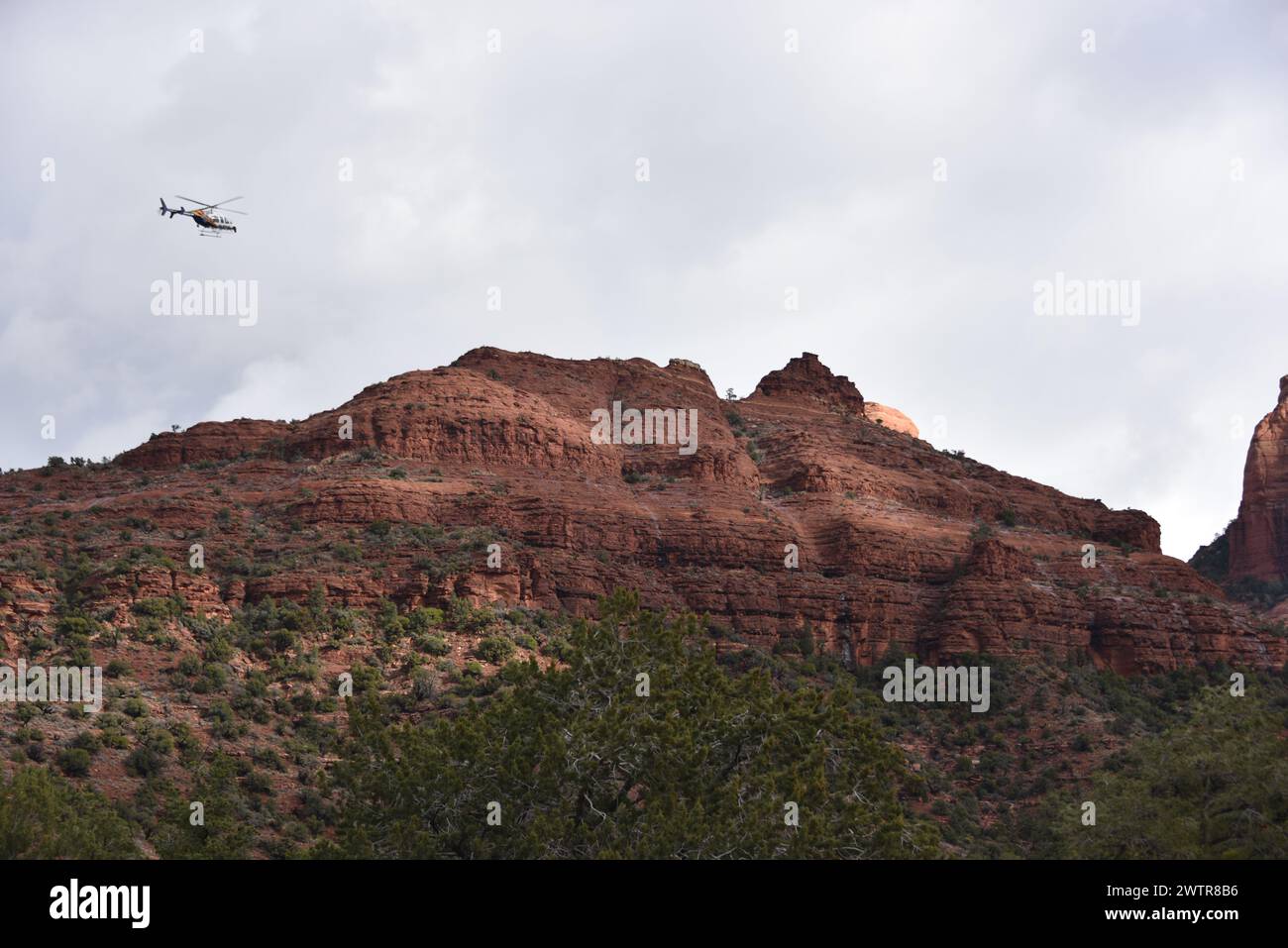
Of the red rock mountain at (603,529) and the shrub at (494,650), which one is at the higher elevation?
the red rock mountain at (603,529)

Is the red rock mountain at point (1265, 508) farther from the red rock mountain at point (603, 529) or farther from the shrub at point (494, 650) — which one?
the shrub at point (494, 650)

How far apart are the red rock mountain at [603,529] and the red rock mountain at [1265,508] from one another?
1567 inches

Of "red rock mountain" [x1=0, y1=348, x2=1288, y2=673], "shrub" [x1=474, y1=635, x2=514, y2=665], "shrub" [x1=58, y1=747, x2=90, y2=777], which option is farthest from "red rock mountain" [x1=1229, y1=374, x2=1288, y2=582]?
"shrub" [x1=58, y1=747, x2=90, y2=777]

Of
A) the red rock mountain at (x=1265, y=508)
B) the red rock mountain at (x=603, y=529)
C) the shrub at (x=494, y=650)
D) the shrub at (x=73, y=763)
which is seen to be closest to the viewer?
the shrub at (x=73, y=763)

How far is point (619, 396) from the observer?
287ft

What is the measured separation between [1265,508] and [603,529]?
75.5 m

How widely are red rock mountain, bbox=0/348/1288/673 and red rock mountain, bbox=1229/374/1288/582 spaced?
131 feet

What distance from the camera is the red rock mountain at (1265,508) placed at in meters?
119

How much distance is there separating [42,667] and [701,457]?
131ft

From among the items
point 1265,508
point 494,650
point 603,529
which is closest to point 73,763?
point 494,650

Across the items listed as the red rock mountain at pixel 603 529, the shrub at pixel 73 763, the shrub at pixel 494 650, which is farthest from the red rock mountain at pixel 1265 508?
the shrub at pixel 73 763

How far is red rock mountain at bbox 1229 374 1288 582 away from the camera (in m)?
119

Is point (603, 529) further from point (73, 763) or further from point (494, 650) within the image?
point (73, 763)

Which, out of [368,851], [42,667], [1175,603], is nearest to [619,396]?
[1175,603]
